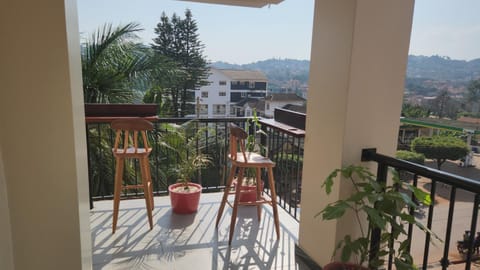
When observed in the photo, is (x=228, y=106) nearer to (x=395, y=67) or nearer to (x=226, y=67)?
(x=226, y=67)

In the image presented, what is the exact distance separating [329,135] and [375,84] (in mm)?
398

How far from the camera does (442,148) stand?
1647 millimetres

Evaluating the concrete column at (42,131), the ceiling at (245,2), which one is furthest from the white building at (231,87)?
the concrete column at (42,131)

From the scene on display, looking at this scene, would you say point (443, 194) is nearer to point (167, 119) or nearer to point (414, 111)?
point (414, 111)

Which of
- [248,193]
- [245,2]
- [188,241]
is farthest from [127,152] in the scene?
[245,2]

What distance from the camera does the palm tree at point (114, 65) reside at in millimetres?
4977

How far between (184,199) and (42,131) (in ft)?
5.44

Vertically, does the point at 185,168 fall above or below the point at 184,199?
above

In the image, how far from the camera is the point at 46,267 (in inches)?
57.1

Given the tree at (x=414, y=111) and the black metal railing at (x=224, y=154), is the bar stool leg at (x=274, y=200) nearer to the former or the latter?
the black metal railing at (x=224, y=154)

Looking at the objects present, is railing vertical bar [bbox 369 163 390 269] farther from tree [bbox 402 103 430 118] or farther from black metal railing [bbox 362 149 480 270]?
tree [bbox 402 103 430 118]

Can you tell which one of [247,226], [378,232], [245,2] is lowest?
[247,226]

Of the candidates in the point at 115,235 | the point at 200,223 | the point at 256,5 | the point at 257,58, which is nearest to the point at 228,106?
the point at 257,58

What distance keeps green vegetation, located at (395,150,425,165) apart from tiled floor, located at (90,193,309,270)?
101 cm
